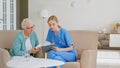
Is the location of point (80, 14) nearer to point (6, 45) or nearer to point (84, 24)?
point (84, 24)

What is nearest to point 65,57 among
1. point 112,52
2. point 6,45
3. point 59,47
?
point 59,47

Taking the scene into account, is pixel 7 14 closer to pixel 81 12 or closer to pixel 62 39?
pixel 81 12

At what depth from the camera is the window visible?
288 inches

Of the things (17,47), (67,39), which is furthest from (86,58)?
(17,47)

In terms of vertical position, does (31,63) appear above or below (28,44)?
below

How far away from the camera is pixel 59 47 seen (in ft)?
13.7

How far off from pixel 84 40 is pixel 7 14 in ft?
12.4

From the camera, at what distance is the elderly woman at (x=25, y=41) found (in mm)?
4074

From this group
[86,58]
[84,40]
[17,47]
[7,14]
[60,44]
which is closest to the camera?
[86,58]

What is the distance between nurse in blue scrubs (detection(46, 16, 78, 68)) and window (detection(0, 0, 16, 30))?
3.41 m

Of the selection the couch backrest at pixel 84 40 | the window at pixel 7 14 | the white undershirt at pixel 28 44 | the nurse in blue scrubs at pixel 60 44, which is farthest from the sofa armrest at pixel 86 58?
the window at pixel 7 14

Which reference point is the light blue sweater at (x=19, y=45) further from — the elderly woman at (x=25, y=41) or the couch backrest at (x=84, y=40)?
the couch backrest at (x=84, y=40)

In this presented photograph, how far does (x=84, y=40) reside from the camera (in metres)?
4.37

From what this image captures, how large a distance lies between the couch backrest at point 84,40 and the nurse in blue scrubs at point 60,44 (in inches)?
9.9
